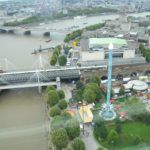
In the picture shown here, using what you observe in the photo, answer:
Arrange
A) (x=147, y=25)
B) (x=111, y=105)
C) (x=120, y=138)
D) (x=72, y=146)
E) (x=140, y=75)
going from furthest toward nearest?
(x=147, y=25) < (x=140, y=75) < (x=111, y=105) < (x=120, y=138) < (x=72, y=146)

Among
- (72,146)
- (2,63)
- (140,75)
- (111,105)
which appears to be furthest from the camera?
(2,63)

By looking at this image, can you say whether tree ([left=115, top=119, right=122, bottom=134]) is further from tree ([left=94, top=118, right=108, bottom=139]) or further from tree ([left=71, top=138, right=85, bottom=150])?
tree ([left=71, top=138, right=85, bottom=150])

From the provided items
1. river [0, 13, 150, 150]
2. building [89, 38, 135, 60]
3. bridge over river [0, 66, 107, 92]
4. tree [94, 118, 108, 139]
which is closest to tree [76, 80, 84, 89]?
bridge over river [0, 66, 107, 92]

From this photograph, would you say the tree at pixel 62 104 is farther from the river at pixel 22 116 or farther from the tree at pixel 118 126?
the tree at pixel 118 126

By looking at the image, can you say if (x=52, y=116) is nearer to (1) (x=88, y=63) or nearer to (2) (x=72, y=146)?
(2) (x=72, y=146)

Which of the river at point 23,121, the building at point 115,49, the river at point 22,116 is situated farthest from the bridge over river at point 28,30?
the river at point 23,121

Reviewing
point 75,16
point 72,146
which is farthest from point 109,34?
point 75,16
